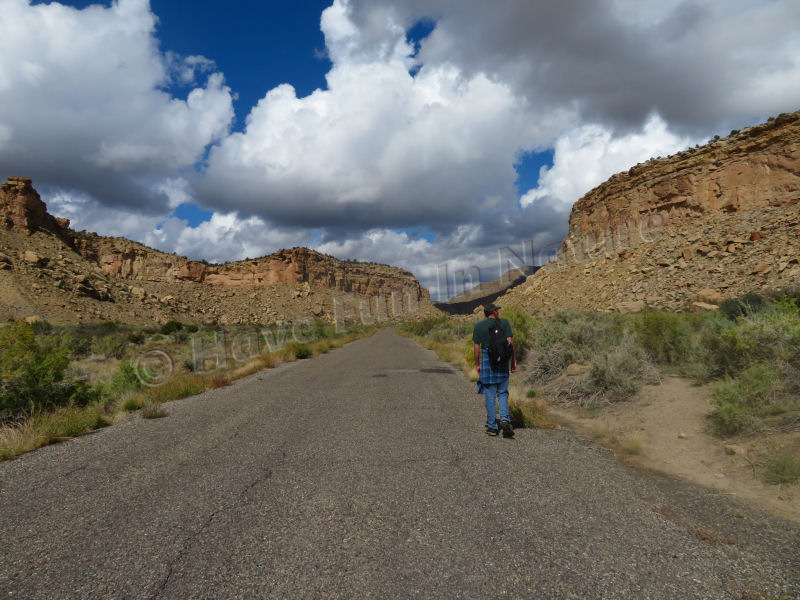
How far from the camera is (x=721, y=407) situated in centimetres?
534

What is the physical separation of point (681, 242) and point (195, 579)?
39781 millimetres

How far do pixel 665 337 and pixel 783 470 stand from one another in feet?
19.5

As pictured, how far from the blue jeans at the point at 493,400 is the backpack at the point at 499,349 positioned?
319mm

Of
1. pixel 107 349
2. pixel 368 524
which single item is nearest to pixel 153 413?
pixel 368 524

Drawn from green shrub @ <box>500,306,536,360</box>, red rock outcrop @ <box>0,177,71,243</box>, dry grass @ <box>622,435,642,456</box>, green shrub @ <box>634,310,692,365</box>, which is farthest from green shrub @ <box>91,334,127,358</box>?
red rock outcrop @ <box>0,177,71,243</box>

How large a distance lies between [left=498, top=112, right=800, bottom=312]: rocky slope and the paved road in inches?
761

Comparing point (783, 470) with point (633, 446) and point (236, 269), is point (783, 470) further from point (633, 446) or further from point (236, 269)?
point (236, 269)

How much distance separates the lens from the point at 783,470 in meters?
3.94

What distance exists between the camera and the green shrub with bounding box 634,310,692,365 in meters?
8.79

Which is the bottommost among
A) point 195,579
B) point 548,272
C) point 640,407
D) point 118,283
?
point 640,407

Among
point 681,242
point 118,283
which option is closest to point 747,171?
point 681,242

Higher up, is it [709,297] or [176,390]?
[709,297]

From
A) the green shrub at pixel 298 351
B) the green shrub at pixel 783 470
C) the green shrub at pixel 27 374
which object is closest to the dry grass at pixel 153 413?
the green shrub at pixel 27 374

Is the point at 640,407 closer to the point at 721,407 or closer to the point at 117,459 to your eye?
the point at 721,407
